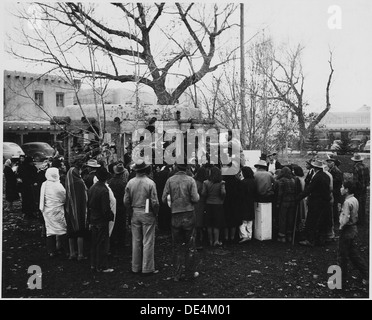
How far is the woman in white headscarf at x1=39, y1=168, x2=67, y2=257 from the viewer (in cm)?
627

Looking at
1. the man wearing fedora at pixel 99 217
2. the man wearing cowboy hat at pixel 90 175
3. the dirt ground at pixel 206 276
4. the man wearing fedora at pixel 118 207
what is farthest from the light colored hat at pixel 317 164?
the man wearing cowboy hat at pixel 90 175

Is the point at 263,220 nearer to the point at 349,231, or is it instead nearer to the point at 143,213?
the point at 349,231

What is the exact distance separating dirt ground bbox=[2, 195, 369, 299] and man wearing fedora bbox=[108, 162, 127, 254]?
23cm

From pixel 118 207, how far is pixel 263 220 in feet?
9.36

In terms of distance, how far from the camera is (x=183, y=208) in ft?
18.2

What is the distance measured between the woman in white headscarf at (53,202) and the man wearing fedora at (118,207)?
91 centimetres

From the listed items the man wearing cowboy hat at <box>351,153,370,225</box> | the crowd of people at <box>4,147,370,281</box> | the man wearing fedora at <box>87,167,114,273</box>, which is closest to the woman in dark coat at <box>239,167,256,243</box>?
the crowd of people at <box>4,147,370,281</box>

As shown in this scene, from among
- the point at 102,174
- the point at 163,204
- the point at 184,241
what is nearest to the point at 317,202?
the point at 184,241

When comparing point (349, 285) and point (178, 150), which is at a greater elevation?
point (178, 150)

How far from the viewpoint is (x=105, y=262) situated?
596 cm

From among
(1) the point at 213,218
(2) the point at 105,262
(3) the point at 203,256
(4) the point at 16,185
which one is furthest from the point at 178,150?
(4) the point at 16,185

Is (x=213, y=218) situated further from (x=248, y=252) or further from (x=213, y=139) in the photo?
(x=213, y=139)

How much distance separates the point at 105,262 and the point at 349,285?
12.4ft

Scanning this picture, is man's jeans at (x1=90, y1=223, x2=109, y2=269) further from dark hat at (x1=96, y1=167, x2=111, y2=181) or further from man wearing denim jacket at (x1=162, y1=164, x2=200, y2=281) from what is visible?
man wearing denim jacket at (x1=162, y1=164, x2=200, y2=281)
